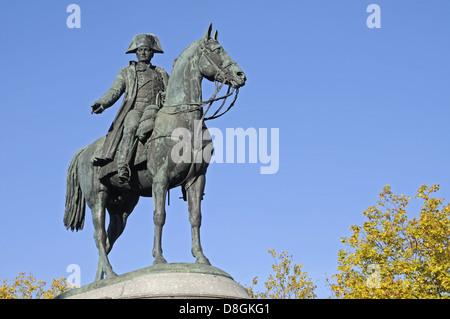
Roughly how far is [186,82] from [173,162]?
5.43 ft

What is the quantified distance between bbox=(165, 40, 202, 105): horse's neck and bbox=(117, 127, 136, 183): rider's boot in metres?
0.91

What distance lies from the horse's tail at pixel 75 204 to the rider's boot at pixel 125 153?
1.95 m

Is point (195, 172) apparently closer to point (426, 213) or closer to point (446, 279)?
point (446, 279)

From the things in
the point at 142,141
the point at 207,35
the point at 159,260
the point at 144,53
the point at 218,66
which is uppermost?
the point at 144,53

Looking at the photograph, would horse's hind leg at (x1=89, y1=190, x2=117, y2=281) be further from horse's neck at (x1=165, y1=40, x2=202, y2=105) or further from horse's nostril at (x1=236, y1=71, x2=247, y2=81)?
horse's nostril at (x1=236, y1=71, x2=247, y2=81)

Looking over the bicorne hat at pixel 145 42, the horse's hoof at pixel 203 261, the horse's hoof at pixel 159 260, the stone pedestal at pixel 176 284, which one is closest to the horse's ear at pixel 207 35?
the bicorne hat at pixel 145 42

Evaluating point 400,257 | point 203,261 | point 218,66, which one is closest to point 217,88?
point 218,66

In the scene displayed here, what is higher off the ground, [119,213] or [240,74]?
[240,74]

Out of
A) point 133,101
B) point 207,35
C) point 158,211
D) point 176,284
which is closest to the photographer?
point 176,284

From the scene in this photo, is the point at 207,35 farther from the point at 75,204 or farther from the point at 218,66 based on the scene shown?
the point at 75,204

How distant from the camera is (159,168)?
14.9 m

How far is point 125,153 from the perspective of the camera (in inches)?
601

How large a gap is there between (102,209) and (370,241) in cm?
1699

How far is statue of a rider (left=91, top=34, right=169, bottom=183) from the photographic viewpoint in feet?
50.4
